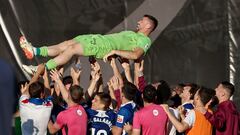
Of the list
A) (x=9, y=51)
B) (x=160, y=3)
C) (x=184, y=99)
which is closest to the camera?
(x=184, y=99)

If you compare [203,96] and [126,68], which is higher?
[126,68]

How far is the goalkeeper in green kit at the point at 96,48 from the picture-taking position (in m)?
5.51

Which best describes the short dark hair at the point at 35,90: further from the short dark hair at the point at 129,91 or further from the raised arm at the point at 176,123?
the raised arm at the point at 176,123

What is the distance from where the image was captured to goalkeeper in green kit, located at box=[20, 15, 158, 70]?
5508 mm

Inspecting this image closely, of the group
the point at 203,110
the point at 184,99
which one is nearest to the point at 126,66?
the point at 184,99

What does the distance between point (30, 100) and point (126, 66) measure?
1226 mm

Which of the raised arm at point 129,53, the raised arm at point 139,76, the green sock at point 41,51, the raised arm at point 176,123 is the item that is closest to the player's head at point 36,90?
the green sock at point 41,51

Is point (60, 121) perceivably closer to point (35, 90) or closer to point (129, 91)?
point (35, 90)

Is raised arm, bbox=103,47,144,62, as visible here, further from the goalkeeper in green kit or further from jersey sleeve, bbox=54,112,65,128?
jersey sleeve, bbox=54,112,65,128

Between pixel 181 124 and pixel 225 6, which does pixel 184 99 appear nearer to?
pixel 181 124

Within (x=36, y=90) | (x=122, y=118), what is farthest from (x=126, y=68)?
(x=36, y=90)

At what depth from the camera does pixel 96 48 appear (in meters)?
5.64

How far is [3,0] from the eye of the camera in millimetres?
6945

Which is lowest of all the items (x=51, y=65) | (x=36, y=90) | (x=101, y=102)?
(x=101, y=102)
